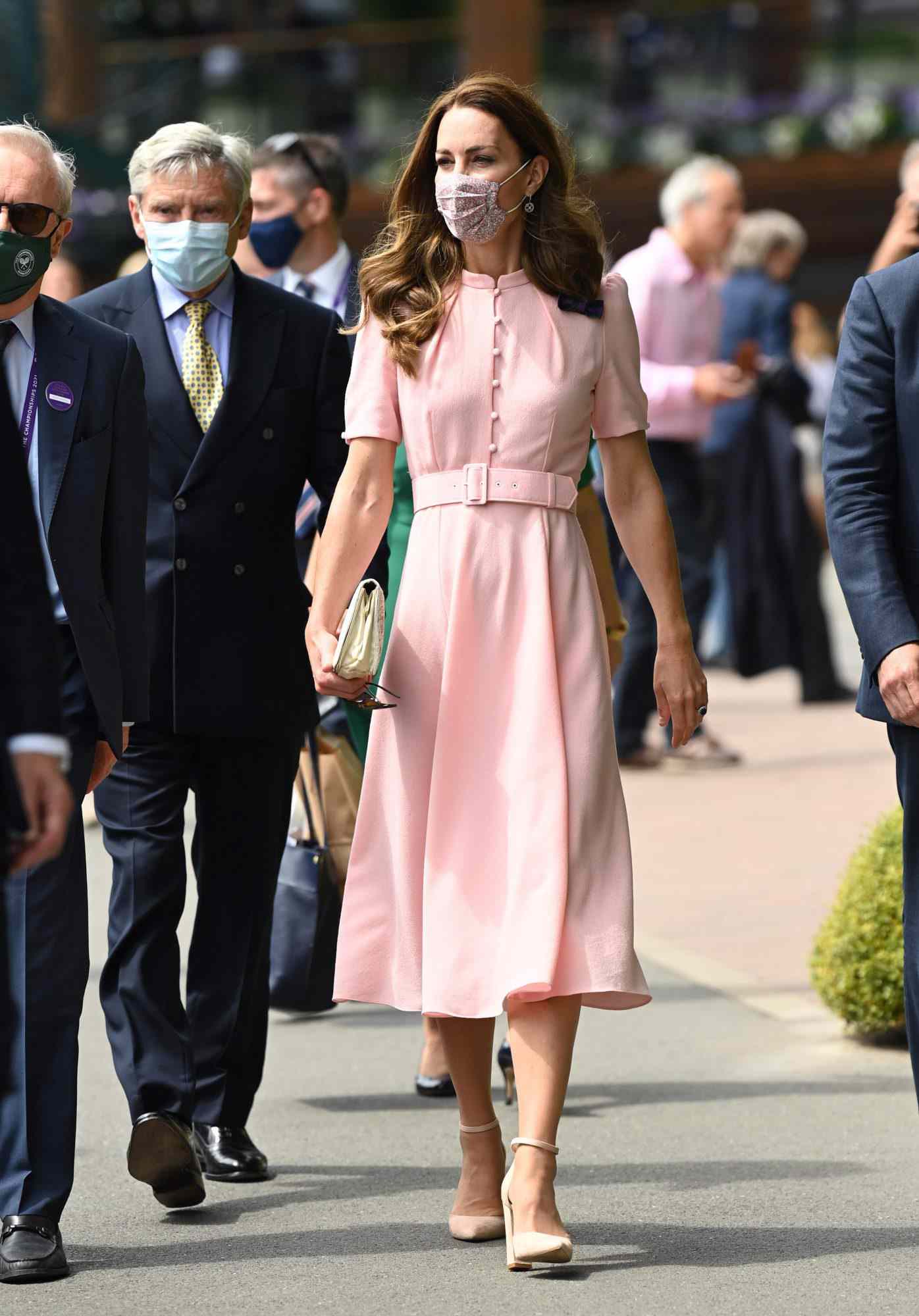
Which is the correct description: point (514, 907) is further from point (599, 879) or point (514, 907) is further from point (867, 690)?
point (867, 690)

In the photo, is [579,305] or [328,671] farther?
[579,305]

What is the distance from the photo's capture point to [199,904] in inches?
201

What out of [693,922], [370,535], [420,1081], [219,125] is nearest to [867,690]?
[370,535]

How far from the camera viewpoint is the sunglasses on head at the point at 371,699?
4.45 metres

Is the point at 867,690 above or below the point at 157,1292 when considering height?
above

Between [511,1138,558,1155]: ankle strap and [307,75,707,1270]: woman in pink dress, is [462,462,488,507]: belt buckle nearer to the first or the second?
[307,75,707,1270]: woman in pink dress

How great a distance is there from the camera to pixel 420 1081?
5.82m

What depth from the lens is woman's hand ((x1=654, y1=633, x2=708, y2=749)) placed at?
14.8 ft

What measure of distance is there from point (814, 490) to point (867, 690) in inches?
586

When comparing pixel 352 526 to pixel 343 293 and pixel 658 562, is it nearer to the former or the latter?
pixel 658 562

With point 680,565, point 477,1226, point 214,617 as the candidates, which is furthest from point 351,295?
point 680,565

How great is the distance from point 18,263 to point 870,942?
2832 mm

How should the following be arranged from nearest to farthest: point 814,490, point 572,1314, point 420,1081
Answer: point 572,1314, point 420,1081, point 814,490

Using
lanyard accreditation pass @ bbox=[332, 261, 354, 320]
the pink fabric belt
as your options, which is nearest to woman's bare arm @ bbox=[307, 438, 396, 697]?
the pink fabric belt
